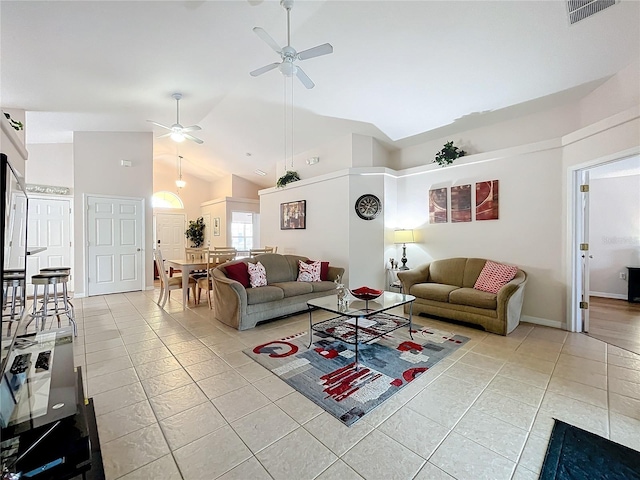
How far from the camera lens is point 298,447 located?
5.42 ft

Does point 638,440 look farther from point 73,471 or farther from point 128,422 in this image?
A: point 128,422

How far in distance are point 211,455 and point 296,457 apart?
48 cm

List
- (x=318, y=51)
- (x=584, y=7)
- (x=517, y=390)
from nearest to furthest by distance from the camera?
1. (x=517, y=390)
2. (x=584, y=7)
3. (x=318, y=51)

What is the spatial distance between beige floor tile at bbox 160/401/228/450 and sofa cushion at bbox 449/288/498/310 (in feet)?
10.3

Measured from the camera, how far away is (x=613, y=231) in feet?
17.8

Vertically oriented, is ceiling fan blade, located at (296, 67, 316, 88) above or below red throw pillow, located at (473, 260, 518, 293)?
above

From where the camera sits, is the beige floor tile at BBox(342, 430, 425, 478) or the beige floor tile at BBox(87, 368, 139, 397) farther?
the beige floor tile at BBox(87, 368, 139, 397)

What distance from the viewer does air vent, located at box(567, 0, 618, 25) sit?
2551 millimetres

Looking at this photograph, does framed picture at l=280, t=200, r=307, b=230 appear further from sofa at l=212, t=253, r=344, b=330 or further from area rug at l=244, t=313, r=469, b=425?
area rug at l=244, t=313, r=469, b=425

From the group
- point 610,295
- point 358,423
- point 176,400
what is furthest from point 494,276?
point 176,400

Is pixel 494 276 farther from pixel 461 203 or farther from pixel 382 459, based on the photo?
pixel 382 459

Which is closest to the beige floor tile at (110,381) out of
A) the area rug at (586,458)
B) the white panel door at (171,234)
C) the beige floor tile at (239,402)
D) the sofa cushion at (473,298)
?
the beige floor tile at (239,402)

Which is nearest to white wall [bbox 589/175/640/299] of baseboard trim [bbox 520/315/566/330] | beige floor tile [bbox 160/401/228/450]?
baseboard trim [bbox 520/315/566/330]

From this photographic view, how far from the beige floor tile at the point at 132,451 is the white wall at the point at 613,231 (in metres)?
7.47
